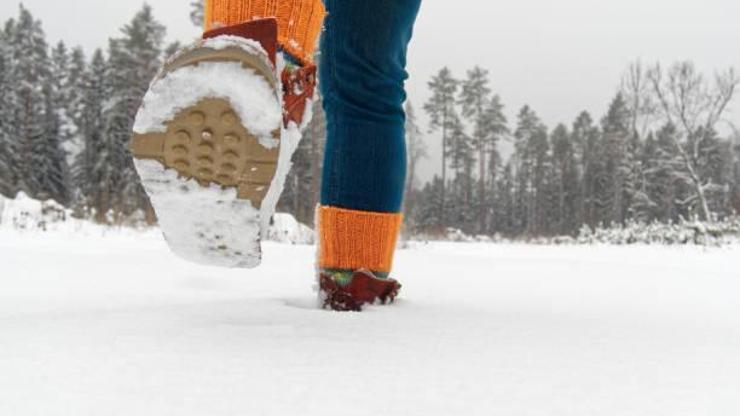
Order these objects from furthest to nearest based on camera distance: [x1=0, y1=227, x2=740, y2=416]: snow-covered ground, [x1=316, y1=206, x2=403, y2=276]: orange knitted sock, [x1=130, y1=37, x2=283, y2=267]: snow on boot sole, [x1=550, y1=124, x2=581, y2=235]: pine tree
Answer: [x1=550, y1=124, x2=581, y2=235]: pine tree, [x1=316, y1=206, x2=403, y2=276]: orange knitted sock, [x1=130, y1=37, x2=283, y2=267]: snow on boot sole, [x1=0, y1=227, x2=740, y2=416]: snow-covered ground

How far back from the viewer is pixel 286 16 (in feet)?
3.13

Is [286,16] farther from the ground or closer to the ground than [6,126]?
closer to the ground

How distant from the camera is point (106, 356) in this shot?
58cm

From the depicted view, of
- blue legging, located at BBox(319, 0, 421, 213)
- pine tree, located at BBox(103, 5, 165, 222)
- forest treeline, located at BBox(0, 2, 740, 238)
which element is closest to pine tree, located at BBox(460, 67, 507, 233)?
forest treeline, located at BBox(0, 2, 740, 238)

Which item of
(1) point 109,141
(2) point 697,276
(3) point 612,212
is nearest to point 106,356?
(2) point 697,276

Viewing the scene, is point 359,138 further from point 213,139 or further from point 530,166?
point 530,166

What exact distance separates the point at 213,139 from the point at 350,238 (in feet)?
1.19

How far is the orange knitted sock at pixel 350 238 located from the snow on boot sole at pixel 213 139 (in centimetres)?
26

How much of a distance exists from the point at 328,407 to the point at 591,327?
1.87 ft

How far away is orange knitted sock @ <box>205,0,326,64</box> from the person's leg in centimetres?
7

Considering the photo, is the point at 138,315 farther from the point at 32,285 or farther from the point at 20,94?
the point at 20,94

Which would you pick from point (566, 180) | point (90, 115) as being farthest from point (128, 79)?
point (566, 180)

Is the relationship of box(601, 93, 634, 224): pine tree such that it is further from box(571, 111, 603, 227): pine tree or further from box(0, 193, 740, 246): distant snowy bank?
box(0, 193, 740, 246): distant snowy bank

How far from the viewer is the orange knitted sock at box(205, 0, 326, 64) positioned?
3.00ft
